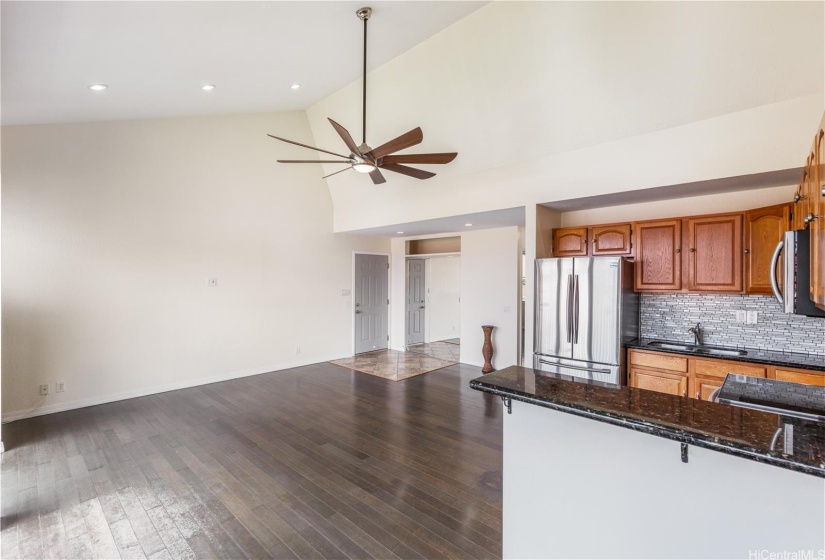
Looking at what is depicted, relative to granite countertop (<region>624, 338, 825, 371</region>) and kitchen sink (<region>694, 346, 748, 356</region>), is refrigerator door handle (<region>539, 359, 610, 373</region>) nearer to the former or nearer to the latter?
granite countertop (<region>624, 338, 825, 371</region>)

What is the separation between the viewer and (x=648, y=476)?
1396mm

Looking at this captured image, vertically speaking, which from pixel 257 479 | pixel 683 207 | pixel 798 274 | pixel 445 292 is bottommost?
pixel 257 479

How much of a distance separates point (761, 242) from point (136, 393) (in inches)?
278

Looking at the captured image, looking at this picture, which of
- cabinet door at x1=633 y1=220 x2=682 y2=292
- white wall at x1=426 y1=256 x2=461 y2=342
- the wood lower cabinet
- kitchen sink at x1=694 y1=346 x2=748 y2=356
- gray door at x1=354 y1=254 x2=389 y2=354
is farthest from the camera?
white wall at x1=426 y1=256 x2=461 y2=342

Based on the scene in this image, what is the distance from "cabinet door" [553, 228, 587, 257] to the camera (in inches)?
172

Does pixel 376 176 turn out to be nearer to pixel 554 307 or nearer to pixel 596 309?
pixel 554 307

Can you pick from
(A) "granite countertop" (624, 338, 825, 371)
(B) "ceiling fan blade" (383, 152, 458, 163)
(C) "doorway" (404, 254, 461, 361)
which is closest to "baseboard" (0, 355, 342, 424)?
(C) "doorway" (404, 254, 461, 361)

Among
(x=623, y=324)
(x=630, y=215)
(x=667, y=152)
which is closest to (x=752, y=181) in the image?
(x=667, y=152)

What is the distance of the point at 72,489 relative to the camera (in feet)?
9.60

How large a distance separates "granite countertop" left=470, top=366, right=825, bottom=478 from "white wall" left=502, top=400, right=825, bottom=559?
0.11 meters

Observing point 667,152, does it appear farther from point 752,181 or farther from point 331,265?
point 331,265

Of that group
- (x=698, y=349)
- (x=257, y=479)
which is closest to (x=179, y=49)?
(x=257, y=479)

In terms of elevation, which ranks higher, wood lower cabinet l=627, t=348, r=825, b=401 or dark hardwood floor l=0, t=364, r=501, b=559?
wood lower cabinet l=627, t=348, r=825, b=401

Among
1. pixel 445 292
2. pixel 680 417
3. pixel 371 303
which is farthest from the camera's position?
pixel 445 292
